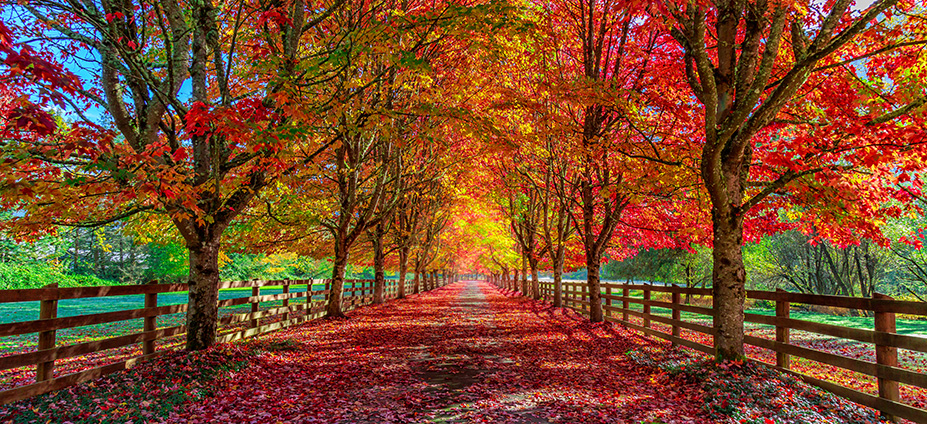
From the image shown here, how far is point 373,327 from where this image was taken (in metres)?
12.1

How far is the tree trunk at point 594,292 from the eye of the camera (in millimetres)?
12609

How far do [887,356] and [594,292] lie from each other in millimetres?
8238

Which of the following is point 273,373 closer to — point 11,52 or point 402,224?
point 11,52

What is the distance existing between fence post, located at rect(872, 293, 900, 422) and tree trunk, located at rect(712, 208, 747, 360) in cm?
155

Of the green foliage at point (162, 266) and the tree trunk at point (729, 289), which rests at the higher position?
the tree trunk at point (729, 289)

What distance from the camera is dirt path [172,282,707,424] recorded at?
477 centimetres

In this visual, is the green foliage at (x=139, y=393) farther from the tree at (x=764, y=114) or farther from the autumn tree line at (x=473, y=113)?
the tree at (x=764, y=114)

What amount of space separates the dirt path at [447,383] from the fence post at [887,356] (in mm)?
1892

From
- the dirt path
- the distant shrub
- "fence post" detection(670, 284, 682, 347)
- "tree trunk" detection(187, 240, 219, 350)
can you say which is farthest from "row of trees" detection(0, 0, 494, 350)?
the distant shrub

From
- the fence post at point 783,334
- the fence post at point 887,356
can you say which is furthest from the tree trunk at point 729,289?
the fence post at point 887,356

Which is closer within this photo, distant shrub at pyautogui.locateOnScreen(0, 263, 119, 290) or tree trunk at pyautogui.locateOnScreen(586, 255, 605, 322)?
tree trunk at pyautogui.locateOnScreen(586, 255, 605, 322)

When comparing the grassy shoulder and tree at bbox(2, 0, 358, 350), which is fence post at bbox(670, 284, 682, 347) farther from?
tree at bbox(2, 0, 358, 350)

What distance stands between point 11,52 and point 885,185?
42.5 ft

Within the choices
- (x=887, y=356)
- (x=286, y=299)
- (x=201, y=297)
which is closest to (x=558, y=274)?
(x=286, y=299)
